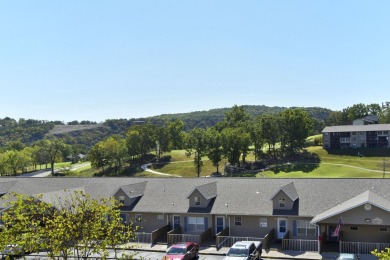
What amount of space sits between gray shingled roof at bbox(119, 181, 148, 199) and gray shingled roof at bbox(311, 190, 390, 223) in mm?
19457

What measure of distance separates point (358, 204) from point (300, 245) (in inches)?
246

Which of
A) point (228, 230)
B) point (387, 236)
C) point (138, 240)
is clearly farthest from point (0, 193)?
point (387, 236)

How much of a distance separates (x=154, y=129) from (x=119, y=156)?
20164 mm

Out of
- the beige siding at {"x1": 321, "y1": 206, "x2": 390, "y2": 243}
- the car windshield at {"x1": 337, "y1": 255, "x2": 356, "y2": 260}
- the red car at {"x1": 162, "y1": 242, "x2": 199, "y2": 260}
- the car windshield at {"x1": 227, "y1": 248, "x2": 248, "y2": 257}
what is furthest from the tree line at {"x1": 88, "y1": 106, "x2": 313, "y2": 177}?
the car windshield at {"x1": 337, "y1": 255, "x2": 356, "y2": 260}

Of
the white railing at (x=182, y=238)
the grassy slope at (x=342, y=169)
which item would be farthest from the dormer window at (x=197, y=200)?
the grassy slope at (x=342, y=169)

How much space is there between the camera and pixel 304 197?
135ft

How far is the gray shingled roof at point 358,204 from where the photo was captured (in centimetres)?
3503

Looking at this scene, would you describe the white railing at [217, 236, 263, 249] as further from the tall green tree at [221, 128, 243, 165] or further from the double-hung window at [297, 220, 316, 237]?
the tall green tree at [221, 128, 243, 165]

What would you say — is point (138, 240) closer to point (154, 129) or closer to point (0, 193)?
point (0, 193)

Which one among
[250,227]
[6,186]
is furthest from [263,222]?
[6,186]

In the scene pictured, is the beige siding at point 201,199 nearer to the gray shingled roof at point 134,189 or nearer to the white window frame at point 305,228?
the gray shingled roof at point 134,189

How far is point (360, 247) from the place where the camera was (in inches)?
1396

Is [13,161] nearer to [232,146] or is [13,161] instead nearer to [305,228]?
[232,146]

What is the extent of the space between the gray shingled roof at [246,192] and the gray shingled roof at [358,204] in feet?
4.15
